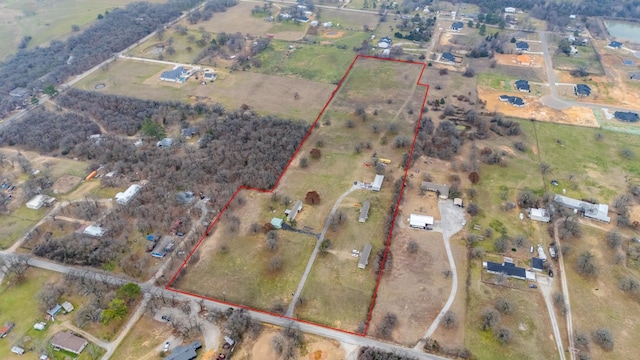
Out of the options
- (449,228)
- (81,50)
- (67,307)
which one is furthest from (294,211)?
(81,50)

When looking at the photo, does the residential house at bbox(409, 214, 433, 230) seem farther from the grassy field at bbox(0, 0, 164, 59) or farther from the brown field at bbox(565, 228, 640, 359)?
the grassy field at bbox(0, 0, 164, 59)

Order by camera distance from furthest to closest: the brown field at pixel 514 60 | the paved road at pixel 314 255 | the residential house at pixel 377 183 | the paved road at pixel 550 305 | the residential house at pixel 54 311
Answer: the brown field at pixel 514 60, the residential house at pixel 377 183, the paved road at pixel 314 255, the residential house at pixel 54 311, the paved road at pixel 550 305

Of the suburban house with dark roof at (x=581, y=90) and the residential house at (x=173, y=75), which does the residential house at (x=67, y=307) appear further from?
the suburban house with dark roof at (x=581, y=90)

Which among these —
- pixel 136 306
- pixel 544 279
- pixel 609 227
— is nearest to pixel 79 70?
pixel 136 306

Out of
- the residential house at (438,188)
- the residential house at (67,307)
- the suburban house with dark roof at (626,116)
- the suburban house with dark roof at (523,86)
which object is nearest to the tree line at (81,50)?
the residential house at (67,307)

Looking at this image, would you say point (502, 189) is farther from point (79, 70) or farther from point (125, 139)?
point (79, 70)

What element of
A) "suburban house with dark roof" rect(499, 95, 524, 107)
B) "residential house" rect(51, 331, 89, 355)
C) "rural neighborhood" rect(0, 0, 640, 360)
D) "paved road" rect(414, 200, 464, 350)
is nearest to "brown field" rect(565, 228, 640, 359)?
"rural neighborhood" rect(0, 0, 640, 360)

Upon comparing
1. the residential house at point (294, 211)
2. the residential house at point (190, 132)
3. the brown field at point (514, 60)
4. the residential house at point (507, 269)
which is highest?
the brown field at point (514, 60)
